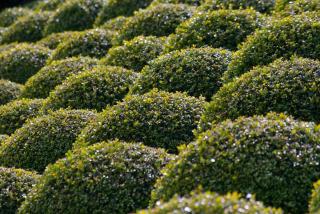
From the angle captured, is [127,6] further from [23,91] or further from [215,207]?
[215,207]

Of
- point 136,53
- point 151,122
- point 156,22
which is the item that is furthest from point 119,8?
point 151,122

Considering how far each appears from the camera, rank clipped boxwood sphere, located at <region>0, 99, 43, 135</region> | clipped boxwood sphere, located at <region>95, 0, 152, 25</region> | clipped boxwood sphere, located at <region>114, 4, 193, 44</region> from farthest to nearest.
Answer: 1. clipped boxwood sphere, located at <region>95, 0, 152, 25</region>
2. clipped boxwood sphere, located at <region>114, 4, 193, 44</region>
3. clipped boxwood sphere, located at <region>0, 99, 43, 135</region>

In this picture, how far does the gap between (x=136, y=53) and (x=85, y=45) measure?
143 cm

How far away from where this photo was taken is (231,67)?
8.10 meters

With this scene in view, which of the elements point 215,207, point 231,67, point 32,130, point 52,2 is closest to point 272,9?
point 231,67

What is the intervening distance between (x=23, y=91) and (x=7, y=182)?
122 inches

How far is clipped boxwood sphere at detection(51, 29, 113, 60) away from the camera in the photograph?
10.9 meters

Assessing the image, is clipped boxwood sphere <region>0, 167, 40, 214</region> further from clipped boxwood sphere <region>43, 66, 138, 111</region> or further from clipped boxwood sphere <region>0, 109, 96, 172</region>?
clipped boxwood sphere <region>43, 66, 138, 111</region>

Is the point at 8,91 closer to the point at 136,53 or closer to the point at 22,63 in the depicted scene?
the point at 22,63

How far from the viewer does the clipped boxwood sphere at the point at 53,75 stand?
9.91 m

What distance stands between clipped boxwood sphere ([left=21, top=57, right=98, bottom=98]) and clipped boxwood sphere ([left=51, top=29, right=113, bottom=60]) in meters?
0.64

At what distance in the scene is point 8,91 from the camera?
10461mm

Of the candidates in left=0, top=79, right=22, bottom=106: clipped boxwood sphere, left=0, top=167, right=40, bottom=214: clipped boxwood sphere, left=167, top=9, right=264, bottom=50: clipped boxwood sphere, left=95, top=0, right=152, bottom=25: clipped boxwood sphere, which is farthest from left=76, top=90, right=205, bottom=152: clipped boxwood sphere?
left=95, top=0, right=152, bottom=25: clipped boxwood sphere

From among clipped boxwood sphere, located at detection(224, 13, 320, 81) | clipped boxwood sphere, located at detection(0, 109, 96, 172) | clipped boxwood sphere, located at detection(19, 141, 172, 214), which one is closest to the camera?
clipped boxwood sphere, located at detection(19, 141, 172, 214)
